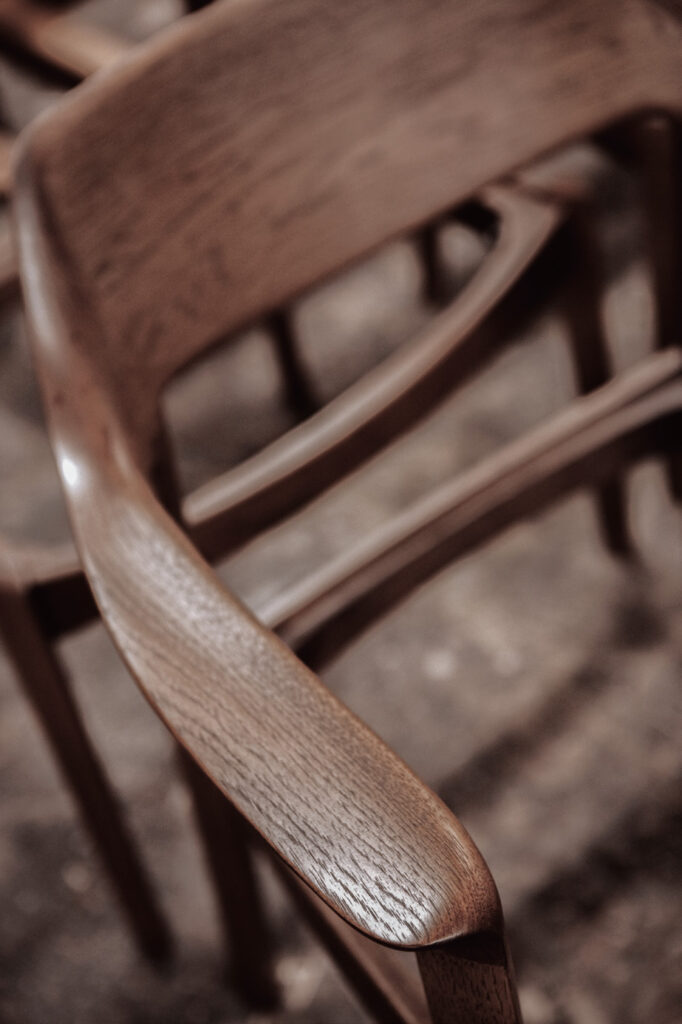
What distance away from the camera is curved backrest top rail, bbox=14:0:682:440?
0.62m

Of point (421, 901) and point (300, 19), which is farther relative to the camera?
point (300, 19)

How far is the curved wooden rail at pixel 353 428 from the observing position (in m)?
0.80

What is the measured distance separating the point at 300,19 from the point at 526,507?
396 mm

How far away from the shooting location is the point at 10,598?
77 centimetres

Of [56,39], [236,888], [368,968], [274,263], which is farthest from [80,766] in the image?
[56,39]

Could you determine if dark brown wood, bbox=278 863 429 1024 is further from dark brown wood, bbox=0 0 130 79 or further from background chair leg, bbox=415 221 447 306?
background chair leg, bbox=415 221 447 306

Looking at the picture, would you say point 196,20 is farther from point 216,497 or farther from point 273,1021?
point 273,1021

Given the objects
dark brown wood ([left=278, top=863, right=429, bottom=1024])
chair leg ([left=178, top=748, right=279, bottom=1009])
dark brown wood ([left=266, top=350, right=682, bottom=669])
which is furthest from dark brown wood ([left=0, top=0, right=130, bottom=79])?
dark brown wood ([left=278, top=863, right=429, bottom=1024])

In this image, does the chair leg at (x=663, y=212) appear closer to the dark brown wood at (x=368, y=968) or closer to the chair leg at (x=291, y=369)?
the dark brown wood at (x=368, y=968)

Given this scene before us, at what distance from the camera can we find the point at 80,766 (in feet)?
2.91

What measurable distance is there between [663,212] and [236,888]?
26.1 inches

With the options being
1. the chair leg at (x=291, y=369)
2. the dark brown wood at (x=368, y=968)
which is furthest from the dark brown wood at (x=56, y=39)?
the dark brown wood at (x=368, y=968)

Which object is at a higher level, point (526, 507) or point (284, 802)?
point (284, 802)

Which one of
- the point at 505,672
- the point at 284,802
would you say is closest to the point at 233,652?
the point at 284,802
